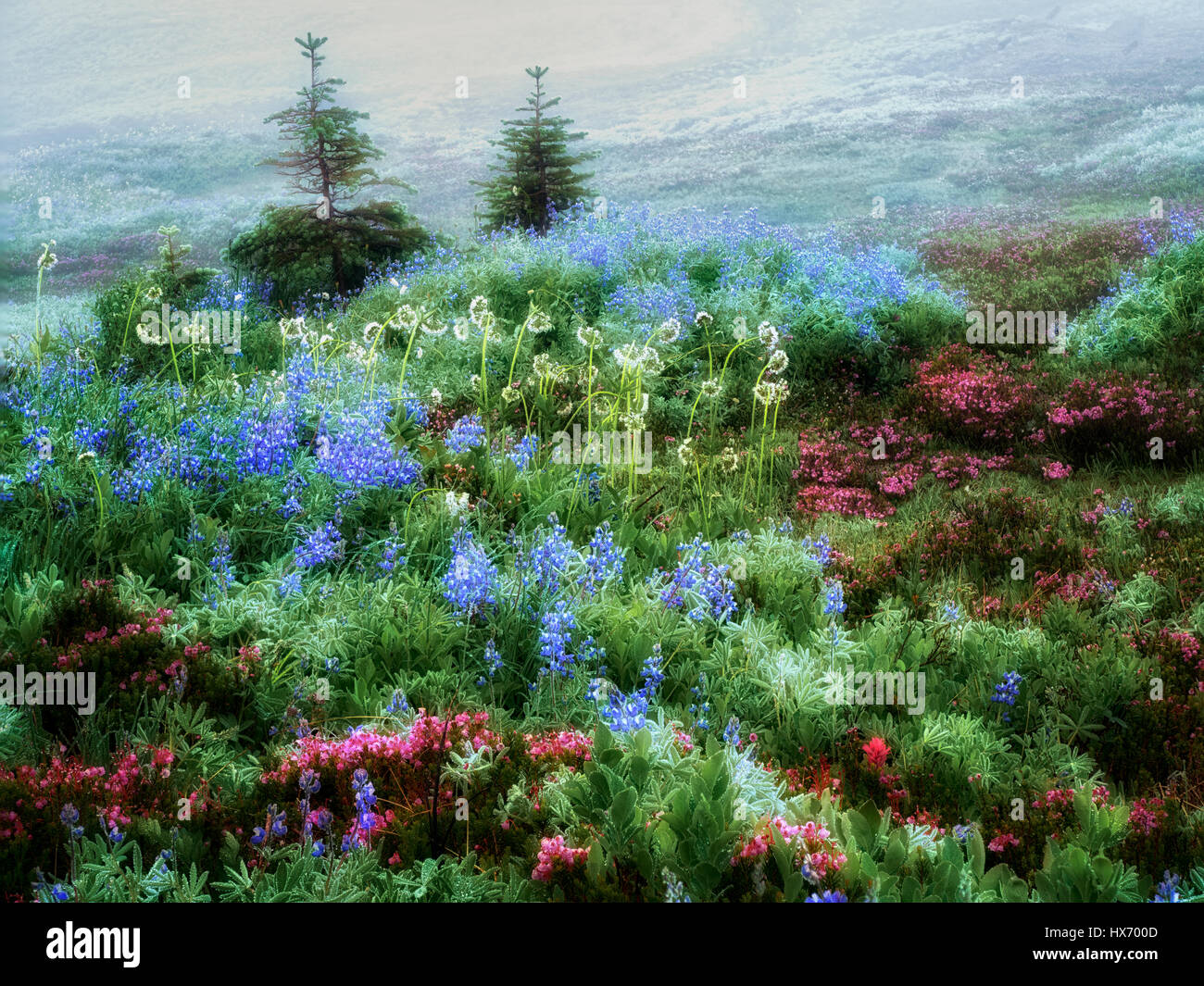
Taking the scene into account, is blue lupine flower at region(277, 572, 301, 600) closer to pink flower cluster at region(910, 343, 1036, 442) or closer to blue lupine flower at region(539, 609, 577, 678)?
blue lupine flower at region(539, 609, 577, 678)

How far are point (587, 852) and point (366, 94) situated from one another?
28.9 metres

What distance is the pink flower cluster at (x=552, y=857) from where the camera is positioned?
8.40 feet

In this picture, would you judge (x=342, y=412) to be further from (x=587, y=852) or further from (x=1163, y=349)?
(x=1163, y=349)

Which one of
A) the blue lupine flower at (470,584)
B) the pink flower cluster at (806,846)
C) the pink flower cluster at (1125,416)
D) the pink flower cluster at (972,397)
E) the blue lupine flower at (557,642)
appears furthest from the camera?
the pink flower cluster at (972,397)

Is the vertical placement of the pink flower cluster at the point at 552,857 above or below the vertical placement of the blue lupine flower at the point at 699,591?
below

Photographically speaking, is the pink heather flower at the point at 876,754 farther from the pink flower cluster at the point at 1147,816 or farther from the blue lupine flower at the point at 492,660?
the blue lupine flower at the point at 492,660

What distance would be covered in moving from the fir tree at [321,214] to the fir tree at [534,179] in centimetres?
185

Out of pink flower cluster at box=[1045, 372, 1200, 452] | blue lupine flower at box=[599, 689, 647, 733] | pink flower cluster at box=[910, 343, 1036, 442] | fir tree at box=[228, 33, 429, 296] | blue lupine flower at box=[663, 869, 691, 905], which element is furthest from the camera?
fir tree at box=[228, 33, 429, 296]

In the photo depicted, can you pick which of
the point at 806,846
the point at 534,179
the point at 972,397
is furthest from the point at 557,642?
the point at 534,179

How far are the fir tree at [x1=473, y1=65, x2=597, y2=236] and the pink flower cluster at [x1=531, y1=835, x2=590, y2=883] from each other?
517 inches

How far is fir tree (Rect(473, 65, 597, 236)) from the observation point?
1455 centimetres

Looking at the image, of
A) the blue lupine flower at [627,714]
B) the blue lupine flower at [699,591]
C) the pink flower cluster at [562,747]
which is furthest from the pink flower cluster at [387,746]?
the blue lupine flower at [699,591]

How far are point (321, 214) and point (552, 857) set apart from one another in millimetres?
12609

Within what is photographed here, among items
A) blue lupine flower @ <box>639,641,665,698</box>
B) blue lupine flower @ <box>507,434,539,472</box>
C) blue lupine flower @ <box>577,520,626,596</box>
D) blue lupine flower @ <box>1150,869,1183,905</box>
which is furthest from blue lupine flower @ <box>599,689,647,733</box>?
blue lupine flower @ <box>507,434,539,472</box>
